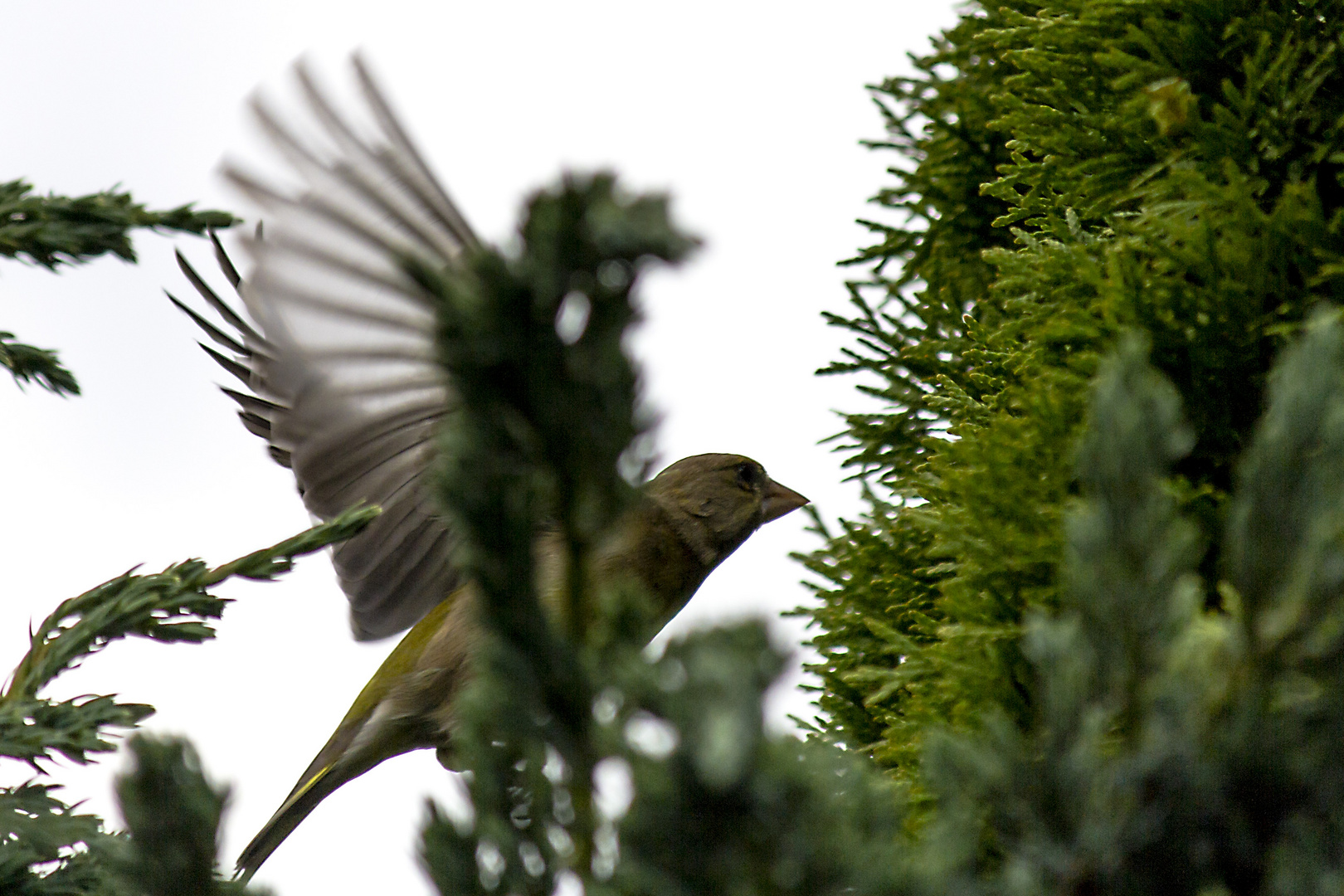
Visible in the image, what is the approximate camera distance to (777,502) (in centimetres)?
348

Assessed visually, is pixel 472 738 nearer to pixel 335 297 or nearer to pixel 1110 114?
pixel 1110 114

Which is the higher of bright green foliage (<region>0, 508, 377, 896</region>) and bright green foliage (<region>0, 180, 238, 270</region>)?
bright green foliage (<region>0, 180, 238, 270</region>)

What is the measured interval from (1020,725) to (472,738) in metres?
0.63

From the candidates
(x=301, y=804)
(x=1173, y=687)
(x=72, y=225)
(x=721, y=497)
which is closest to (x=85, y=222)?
(x=72, y=225)

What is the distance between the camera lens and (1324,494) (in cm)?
77

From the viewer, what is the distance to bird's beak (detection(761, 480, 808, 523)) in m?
3.47

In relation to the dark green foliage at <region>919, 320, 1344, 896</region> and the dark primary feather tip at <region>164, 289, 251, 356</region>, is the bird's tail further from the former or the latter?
the dark green foliage at <region>919, 320, 1344, 896</region>


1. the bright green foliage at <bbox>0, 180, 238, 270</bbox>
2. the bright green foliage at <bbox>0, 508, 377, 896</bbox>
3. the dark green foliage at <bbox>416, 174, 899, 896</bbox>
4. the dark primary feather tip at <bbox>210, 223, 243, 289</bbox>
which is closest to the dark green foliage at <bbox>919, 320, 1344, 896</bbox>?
the dark green foliage at <bbox>416, 174, 899, 896</bbox>

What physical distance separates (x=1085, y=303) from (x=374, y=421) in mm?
1777

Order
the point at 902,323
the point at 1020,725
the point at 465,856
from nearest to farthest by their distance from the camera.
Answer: the point at 465,856 → the point at 1020,725 → the point at 902,323

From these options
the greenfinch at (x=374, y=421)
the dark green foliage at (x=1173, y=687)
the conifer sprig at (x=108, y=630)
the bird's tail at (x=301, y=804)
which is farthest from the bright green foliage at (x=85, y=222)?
the bird's tail at (x=301, y=804)

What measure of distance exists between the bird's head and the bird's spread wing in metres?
0.65

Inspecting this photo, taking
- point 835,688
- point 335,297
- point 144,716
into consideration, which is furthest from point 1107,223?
point 335,297

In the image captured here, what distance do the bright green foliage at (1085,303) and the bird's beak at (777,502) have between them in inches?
56.8
